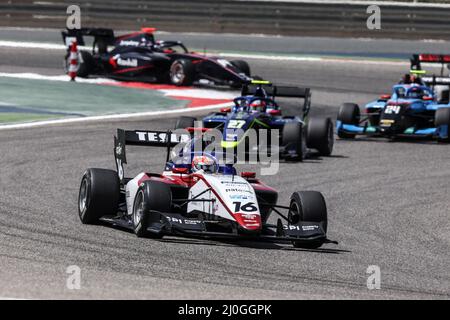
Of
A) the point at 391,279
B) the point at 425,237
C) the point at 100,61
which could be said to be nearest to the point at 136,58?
the point at 100,61

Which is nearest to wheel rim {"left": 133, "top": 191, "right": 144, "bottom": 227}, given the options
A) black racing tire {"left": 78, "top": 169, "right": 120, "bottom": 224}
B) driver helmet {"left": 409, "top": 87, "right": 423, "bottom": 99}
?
black racing tire {"left": 78, "top": 169, "right": 120, "bottom": 224}

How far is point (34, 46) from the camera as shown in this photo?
3862 cm

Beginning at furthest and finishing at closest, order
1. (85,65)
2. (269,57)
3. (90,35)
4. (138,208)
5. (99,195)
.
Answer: (269,57) < (85,65) < (90,35) < (99,195) < (138,208)

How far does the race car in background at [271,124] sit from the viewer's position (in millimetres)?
19594

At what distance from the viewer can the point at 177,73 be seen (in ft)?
100

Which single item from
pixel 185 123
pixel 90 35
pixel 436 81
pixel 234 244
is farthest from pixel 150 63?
pixel 234 244

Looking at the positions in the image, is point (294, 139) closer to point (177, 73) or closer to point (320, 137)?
point (320, 137)

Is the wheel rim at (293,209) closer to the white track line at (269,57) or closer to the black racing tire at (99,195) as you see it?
the black racing tire at (99,195)

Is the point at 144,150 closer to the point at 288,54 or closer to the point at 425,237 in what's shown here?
the point at 425,237

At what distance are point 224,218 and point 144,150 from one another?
8.37 metres

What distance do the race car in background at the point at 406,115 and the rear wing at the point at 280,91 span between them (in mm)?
2498

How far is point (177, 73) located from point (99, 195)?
1773cm

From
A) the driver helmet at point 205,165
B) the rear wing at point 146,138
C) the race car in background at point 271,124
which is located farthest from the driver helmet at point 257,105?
the driver helmet at point 205,165

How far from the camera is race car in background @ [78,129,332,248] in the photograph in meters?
12.1
